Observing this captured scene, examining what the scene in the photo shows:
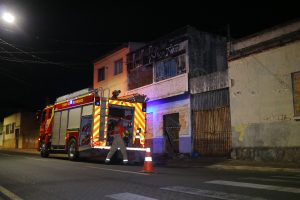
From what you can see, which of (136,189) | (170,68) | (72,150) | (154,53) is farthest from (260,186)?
(154,53)

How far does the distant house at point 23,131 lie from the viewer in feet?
182

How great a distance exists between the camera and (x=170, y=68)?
81.7 feet

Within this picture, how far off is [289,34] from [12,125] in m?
56.2

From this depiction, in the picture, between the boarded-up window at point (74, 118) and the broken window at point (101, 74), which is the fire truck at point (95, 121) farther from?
the broken window at point (101, 74)

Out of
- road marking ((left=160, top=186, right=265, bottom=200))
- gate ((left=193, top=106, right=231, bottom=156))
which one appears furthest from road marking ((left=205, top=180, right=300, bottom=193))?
gate ((left=193, top=106, right=231, bottom=156))

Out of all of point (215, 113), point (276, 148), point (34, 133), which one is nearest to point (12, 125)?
point (34, 133)

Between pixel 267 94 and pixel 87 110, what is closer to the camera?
pixel 267 94

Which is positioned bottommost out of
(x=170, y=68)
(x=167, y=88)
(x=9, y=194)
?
A: (x=9, y=194)

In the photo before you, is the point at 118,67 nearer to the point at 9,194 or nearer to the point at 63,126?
the point at 63,126

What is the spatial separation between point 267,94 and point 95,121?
322 inches

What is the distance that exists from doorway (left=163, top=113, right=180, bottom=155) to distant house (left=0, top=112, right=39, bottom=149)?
33.4m

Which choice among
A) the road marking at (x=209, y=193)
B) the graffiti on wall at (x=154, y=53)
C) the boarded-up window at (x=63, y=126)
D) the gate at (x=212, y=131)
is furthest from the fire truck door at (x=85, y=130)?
the road marking at (x=209, y=193)

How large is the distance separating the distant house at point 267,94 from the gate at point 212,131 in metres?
0.98

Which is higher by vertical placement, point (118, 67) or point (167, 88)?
point (118, 67)
